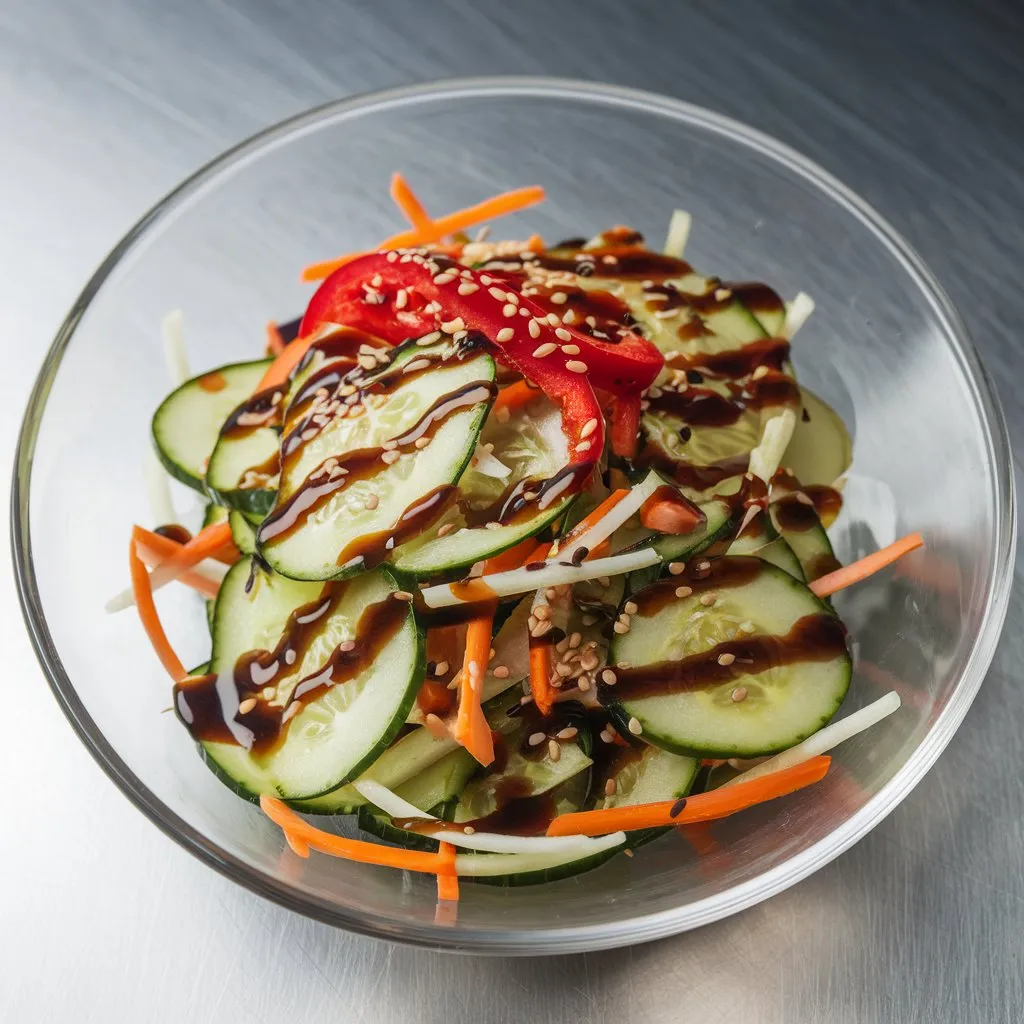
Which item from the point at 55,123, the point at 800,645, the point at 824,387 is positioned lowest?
the point at 800,645

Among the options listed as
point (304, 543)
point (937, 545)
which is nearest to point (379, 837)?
point (304, 543)

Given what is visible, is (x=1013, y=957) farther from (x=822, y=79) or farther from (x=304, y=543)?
(x=822, y=79)

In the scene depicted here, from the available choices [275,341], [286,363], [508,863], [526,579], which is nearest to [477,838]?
[508,863]

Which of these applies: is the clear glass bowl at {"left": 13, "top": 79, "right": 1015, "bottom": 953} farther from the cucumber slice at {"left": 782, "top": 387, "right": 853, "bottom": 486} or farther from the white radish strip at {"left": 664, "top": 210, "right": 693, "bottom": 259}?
the white radish strip at {"left": 664, "top": 210, "right": 693, "bottom": 259}

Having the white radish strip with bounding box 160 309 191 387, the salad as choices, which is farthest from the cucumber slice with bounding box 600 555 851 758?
the white radish strip with bounding box 160 309 191 387

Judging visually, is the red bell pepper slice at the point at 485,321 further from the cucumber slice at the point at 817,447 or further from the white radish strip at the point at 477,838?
the white radish strip at the point at 477,838

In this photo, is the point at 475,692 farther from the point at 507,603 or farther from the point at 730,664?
the point at 730,664

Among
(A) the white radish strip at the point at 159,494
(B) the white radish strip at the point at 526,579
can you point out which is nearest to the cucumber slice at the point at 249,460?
(A) the white radish strip at the point at 159,494

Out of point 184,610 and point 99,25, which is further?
point 99,25
